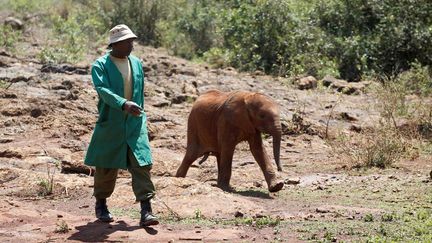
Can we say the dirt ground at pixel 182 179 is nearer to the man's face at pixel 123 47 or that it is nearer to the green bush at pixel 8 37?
the green bush at pixel 8 37

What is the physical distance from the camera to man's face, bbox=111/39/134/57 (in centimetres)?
660

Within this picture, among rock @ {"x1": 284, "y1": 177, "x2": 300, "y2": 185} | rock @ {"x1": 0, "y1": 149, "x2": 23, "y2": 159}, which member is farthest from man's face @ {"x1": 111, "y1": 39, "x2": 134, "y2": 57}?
rock @ {"x1": 0, "y1": 149, "x2": 23, "y2": 159}

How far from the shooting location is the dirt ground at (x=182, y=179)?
21.6ft

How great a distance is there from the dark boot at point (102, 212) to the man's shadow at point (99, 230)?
0.05 metres

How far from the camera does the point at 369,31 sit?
19.2 metres

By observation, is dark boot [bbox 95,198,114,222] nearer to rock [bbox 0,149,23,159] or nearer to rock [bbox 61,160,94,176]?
rock [bbox 61,160,94,176]

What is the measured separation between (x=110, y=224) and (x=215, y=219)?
930 mm

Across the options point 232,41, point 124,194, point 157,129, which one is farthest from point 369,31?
point 124,194

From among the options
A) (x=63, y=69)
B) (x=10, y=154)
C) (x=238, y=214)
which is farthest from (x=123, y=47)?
(x=63, y=69)

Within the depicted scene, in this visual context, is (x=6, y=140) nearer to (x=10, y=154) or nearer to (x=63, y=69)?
(x=10, y=154)

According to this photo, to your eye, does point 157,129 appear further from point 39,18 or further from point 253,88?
point 39,18

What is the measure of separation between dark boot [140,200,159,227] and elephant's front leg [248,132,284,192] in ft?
8.48

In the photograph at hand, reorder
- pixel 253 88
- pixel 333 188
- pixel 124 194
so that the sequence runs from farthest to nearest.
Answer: pixel 253 88
pixel 333 188
pixel 124 194

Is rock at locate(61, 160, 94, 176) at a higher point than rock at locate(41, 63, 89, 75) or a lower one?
lower
